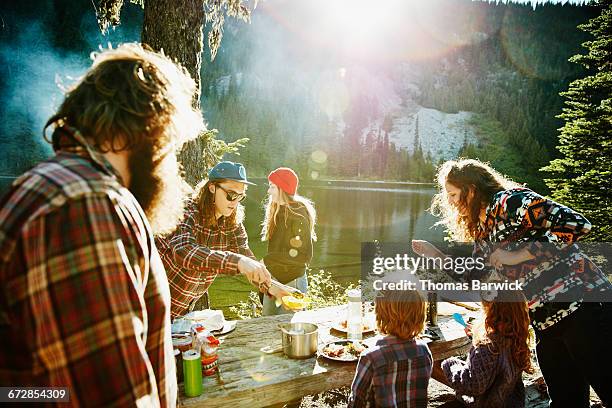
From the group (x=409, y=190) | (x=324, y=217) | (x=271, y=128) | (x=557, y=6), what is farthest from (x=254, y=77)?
(x=557, y=6)

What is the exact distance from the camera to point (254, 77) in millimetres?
121875

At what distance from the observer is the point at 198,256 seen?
3025 mm

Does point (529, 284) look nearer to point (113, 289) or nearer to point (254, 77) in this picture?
point (113, 289)

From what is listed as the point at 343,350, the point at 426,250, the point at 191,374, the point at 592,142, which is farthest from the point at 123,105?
the point at 592,142

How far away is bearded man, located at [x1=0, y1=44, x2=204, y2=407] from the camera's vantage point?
0.89m

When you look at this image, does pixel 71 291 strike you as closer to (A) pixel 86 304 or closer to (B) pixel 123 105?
(A) pixel 86 304

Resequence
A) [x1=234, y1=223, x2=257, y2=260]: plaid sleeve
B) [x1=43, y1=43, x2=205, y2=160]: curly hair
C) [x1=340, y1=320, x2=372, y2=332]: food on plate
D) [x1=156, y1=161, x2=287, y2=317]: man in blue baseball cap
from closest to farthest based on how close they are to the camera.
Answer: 1. [x1=43, y1=43, x2=205, y2=160]: curly hair
2. [x1=156, y1=161, x2=287, y2=317]: man in blue baseball cap
3. [x1=340, y1=320, x2=372, y2=332]: food on plate
4. [x1=234, y1=223, x2=257, y2=260]: plaid sleeve

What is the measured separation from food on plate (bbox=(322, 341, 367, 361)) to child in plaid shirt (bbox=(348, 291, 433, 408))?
30 centimetres

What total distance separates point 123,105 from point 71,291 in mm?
519

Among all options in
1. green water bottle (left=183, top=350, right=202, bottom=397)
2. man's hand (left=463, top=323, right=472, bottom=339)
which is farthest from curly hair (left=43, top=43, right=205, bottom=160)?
man's hand (left=463, top=323, right=472, bottom=339)

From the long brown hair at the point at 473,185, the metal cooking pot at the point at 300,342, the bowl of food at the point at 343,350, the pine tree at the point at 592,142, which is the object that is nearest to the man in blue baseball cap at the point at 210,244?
the metal cooking pot at the point at 300,342

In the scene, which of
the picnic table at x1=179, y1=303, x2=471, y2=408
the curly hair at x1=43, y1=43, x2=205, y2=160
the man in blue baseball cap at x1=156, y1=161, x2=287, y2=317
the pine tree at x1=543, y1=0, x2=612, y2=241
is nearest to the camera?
the curly hair at x1=43, y1=43, x2=205, y2=160

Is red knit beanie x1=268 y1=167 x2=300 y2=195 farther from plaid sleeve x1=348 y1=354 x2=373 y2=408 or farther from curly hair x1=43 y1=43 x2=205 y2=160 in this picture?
curly hair x1=43 y1=43 x2=205 y2=160

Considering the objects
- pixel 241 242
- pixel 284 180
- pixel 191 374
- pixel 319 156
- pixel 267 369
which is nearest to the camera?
pixel 191 374
